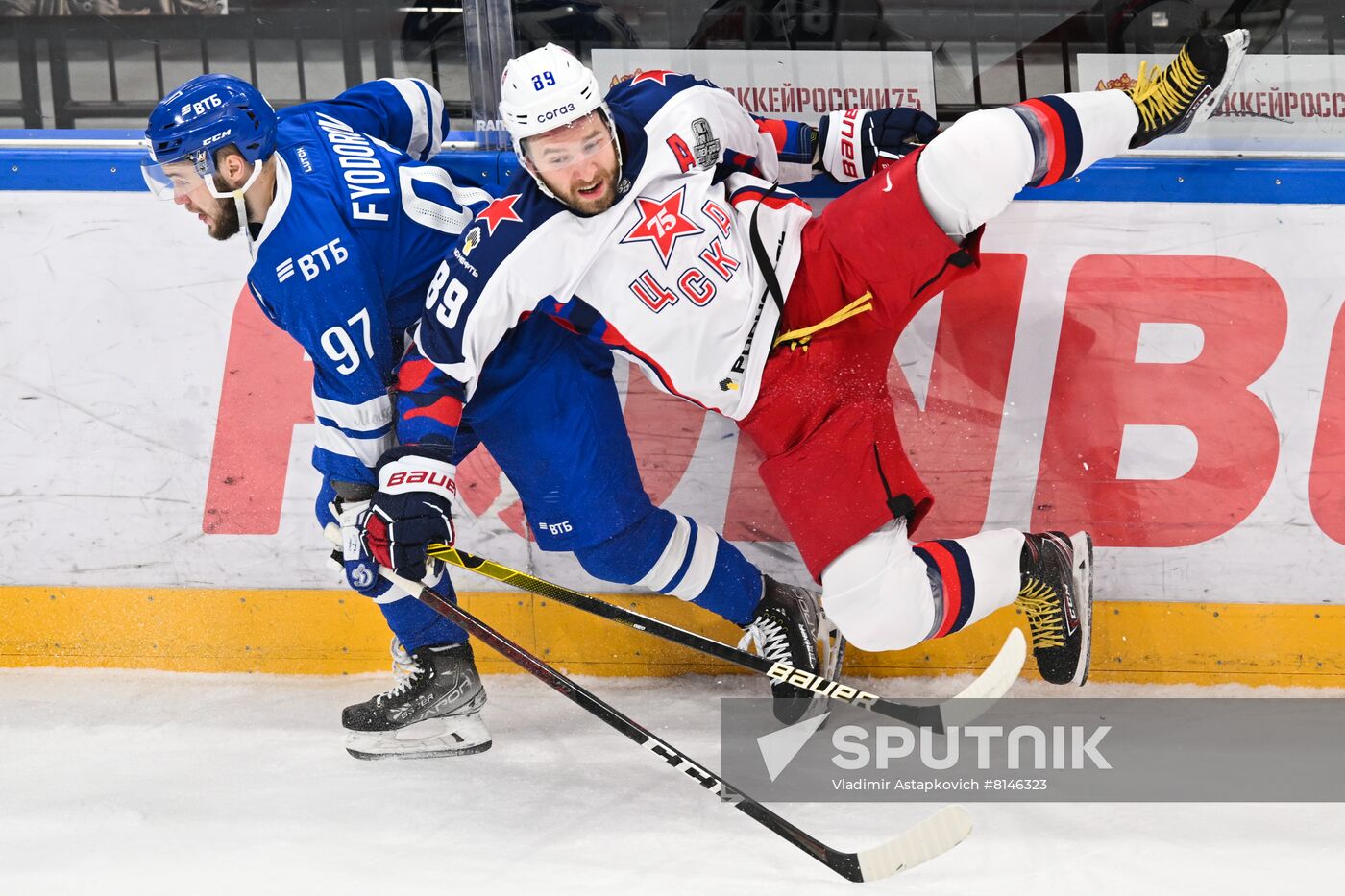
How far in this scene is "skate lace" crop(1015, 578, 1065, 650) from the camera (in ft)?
7.51

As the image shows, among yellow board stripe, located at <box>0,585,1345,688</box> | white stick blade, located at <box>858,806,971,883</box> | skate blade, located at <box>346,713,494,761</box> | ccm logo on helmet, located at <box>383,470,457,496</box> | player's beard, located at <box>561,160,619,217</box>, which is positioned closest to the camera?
white stick blade, located at <box>858,806,971,883</box>

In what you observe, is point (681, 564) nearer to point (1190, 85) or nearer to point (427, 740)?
point (427, 740)

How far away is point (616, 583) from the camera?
8.74ft

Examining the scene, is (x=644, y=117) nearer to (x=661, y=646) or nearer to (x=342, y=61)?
(x=342, y=61)

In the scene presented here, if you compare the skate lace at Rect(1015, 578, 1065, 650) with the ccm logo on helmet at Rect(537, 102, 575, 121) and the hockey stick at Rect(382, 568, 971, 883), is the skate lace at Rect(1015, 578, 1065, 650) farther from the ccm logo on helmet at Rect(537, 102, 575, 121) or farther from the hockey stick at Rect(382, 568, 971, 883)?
the ccm logo on helmet at Rect(537, 102, 575, 121)

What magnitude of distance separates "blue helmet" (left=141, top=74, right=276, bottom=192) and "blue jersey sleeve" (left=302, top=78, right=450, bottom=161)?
0.23m

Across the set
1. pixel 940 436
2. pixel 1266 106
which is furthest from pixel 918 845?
pixel 1266 106

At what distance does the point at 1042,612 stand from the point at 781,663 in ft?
1.67

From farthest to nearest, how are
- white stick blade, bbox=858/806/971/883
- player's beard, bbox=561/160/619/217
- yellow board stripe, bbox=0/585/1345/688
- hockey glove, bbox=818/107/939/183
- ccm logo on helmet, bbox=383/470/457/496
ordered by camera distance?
yellow board stripe, bbox=0/585/1345/688, hockey glove, bbox=818/107/939/183, ccm logo on helmet, bbox=383/470/457/496, player's beard, bbox=561/160/619/217, white stick blade, bbox=858/806/971/883

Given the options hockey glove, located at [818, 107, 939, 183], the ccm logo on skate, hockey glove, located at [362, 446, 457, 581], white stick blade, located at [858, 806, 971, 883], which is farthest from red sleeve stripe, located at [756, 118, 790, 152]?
white stick blade, located at [858, 806, 971, 883]

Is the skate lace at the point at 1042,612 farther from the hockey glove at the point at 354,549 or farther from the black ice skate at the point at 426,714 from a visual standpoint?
the hockey glove at the point at 354,549

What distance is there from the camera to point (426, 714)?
8.02 ft

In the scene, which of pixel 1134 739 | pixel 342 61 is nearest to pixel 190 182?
pixel 342 61

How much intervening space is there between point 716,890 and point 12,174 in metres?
2.03
